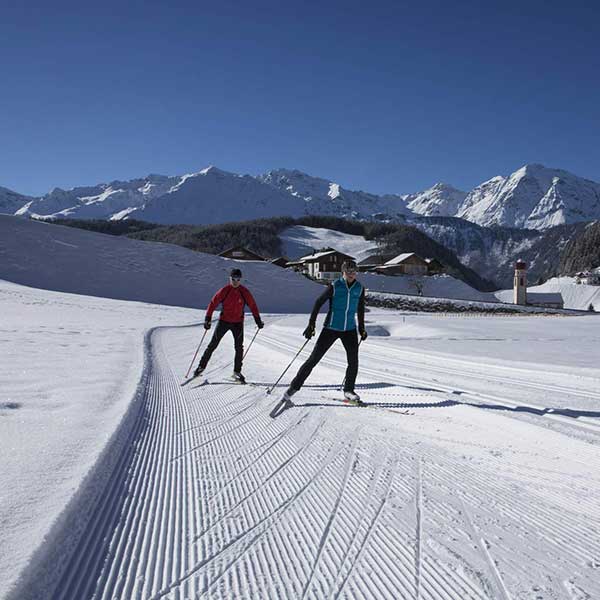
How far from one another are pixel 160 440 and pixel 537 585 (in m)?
3.34

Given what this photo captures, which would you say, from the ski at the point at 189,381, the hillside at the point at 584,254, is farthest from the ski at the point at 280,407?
the hillside at the point at 584,254

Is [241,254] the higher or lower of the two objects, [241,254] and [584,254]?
the lower

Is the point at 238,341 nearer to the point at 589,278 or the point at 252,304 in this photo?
the point at 252,304

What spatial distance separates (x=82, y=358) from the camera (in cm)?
1005

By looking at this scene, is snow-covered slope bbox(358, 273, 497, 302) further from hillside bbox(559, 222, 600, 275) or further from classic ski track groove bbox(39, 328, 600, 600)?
hillside bbox(559, 222, 600, 275)

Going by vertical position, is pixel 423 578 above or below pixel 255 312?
below

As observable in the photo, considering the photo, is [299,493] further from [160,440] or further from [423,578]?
[160,440]

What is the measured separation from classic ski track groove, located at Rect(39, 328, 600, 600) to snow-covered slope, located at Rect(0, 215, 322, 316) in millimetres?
37455

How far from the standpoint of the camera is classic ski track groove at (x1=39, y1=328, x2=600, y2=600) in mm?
2244

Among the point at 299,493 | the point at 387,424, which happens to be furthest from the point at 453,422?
the point at 299,493

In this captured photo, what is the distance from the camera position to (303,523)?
2.86m

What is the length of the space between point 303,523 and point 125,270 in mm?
45713

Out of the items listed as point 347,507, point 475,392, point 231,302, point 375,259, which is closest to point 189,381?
point 231,302

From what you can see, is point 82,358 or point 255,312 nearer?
point 255,312
